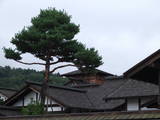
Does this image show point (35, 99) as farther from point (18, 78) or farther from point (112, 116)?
point (18, 78)

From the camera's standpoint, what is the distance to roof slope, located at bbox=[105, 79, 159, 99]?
2541cm

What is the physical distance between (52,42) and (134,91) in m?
7.40

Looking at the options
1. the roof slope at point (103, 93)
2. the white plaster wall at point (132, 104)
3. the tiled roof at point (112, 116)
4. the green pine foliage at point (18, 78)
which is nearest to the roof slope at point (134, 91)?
the white plaster wall at point (132, 104)

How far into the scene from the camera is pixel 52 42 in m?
29.9

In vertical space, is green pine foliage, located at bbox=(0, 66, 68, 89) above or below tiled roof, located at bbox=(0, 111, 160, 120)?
above

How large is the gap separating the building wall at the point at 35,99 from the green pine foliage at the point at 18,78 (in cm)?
3113

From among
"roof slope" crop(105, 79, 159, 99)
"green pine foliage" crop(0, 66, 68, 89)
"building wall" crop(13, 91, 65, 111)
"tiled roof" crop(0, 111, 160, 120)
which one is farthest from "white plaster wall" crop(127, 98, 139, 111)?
"green pine foliage" crop(0, 66, 68, 89)

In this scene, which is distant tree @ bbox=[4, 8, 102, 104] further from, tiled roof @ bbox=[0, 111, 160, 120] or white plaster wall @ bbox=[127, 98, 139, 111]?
tiled roof @ bbox=[0, 111, 160, 120]

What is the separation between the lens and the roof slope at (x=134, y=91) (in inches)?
1000

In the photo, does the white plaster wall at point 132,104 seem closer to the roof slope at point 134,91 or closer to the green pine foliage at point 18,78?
the roof slope at point 134,91

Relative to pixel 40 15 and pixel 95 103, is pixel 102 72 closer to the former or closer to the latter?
pixel 95 103

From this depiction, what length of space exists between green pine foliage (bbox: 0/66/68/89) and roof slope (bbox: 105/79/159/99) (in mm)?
36903

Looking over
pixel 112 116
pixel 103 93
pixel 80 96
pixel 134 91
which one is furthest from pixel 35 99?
pixel 112 116

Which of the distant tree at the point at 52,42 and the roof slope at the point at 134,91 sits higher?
the distant tree at the point at 52,42
